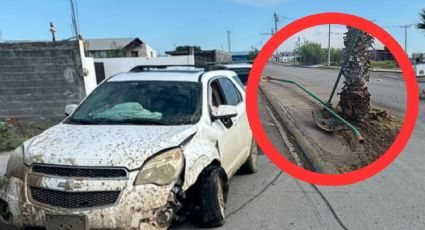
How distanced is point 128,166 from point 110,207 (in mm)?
346

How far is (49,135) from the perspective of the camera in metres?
3.80

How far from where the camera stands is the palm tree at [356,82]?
2994 millimetres

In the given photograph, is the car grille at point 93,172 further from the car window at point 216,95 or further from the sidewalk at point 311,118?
the car window at point 216,95

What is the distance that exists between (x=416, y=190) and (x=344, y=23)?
9.73 ft

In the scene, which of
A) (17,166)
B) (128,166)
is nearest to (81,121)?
(17,166)

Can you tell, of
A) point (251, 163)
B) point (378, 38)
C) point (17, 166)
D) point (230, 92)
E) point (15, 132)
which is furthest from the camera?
point (15, 132)

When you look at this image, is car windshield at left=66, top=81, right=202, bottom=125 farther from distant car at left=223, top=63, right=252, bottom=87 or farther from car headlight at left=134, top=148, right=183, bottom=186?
distant car at left=223, top=63, right=252, bottom=87

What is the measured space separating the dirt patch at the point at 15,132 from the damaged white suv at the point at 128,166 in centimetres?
371

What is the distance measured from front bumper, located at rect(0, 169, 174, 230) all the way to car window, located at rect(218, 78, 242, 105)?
2.28 meters

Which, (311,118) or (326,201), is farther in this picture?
(326,201)

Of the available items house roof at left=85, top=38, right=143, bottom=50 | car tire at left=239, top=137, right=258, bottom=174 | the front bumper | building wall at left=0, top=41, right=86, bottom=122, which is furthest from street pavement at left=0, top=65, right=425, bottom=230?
→ house roof at left=85, top=38, right=143, bottom=50

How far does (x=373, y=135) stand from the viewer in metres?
3.10

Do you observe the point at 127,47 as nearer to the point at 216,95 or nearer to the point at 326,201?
the point at 216,95

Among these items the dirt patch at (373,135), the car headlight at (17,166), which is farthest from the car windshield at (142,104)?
the dirt patch at (373,135)
